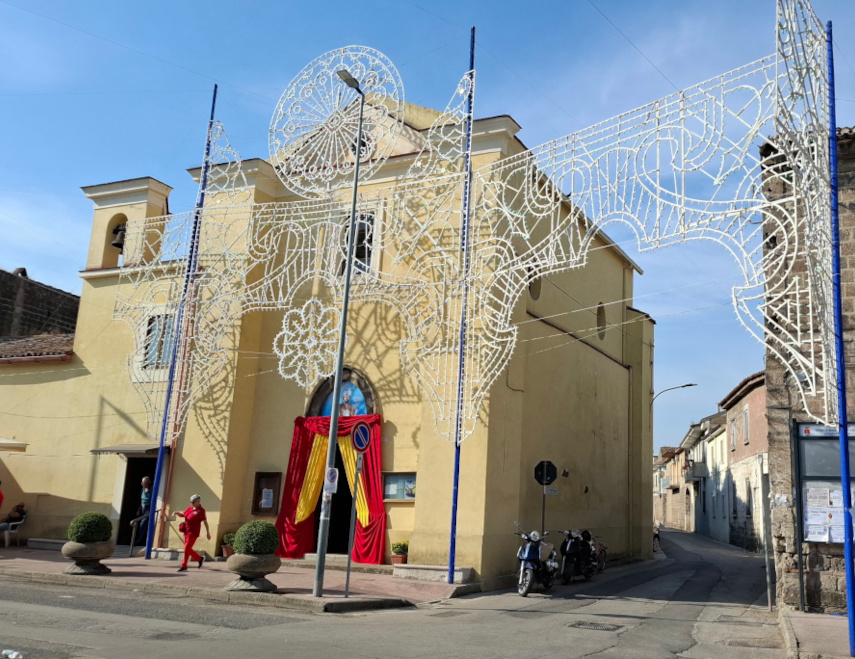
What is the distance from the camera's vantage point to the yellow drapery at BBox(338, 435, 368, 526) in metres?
16.1

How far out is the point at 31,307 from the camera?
90.5ft

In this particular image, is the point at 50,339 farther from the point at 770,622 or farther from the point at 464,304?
the point at 770,622

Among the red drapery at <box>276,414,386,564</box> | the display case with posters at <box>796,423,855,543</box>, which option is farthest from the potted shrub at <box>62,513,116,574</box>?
the display case with posters at <box>796,423,855,543</box>

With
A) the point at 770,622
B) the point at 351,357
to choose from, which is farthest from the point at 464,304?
the point at 770,622

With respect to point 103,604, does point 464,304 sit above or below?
above

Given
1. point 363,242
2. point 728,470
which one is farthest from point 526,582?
point 728,470

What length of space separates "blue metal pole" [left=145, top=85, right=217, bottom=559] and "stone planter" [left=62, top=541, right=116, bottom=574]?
330cm

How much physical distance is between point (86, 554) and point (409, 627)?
6819mm

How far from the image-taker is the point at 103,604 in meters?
10.6

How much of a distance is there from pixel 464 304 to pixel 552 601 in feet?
17.8

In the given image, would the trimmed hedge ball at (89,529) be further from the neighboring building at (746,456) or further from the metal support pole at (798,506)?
the neighboring building at (746,456)

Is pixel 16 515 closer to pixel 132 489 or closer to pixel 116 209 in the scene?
pixel 132 489

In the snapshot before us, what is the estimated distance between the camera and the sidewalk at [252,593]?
11398mm

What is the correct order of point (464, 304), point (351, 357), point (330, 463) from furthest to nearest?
point (351, 357) → point (464, 304) → point (330, 463)
